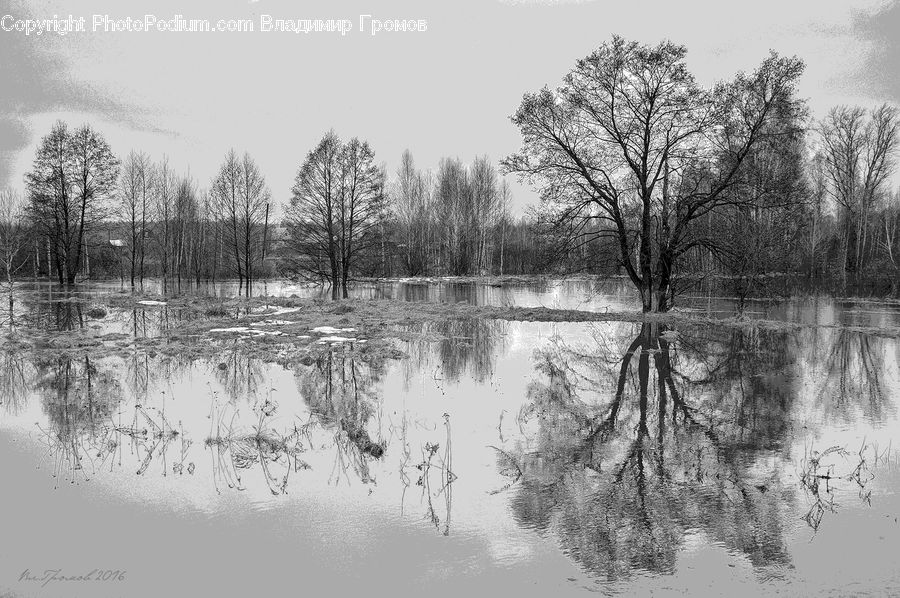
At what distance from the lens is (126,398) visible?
9.30 meters

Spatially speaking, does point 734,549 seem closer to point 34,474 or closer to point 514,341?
point 34,474

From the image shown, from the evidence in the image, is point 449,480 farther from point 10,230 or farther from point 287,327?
point 10,230

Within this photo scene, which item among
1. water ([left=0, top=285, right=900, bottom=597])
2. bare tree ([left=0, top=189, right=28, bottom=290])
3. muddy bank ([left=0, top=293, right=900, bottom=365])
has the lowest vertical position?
water ([left=0, top=285, right=900, bottom=597])

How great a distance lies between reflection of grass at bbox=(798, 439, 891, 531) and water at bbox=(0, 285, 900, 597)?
3 centimetres

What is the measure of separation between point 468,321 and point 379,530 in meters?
15.9

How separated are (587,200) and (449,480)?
17.1 meters

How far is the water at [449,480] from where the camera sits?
4.34m

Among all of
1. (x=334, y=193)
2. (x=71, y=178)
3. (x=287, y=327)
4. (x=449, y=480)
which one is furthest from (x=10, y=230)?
(x=449, y=480)

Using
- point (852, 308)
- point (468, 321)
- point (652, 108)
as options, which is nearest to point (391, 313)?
point (468, 321)

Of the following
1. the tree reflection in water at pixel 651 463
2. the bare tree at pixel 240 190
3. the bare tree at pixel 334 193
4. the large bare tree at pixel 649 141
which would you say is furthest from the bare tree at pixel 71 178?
the tree reflection in water at pixel 651 463

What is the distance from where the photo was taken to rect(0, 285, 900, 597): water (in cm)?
434

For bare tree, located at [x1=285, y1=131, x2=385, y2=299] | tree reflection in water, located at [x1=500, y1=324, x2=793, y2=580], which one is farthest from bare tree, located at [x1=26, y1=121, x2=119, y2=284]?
tree reflection in water, located at [x1=500, y1=324, x2=793, y2=580]

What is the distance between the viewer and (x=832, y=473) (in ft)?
20.4

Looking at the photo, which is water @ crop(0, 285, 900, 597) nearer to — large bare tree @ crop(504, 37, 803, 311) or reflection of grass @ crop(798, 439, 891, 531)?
reflection of grass @ crop(798, 439, 891, 531)
